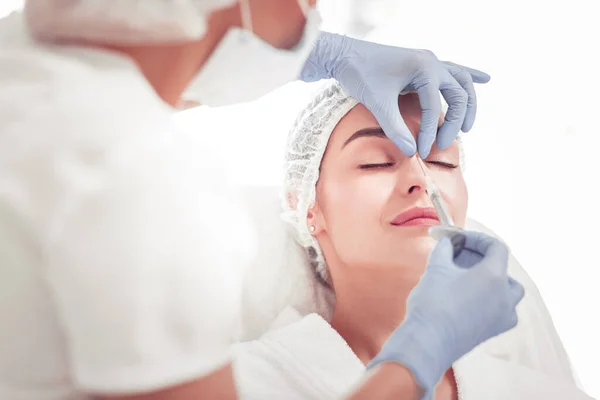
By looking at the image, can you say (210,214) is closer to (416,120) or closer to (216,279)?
(216,279)

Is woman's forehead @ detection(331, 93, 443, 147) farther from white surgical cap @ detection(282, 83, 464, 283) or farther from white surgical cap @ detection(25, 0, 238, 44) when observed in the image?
white surgical cap @ detection(25, 0, 238, 44)

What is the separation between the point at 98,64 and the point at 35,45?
0.09 m

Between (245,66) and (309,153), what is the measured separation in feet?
2.54

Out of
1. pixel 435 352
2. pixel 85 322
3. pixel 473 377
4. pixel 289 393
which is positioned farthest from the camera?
pixel 473 377

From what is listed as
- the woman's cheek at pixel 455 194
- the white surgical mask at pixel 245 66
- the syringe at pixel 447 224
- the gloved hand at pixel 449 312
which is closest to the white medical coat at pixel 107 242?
the white surgical mask at pixel 245 66

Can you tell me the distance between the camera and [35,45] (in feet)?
2.30

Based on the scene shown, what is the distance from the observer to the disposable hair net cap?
5.22 ft

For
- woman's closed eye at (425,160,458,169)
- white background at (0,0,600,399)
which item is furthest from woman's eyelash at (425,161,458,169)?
white background at (0,0,600,399)

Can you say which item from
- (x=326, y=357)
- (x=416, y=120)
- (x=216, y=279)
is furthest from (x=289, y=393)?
(x=216, y=279)

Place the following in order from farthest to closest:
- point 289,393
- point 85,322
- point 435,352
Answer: point 289,393, point 435,352, point 85,322

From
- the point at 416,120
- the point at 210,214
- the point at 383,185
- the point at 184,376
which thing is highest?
the point at 210,214

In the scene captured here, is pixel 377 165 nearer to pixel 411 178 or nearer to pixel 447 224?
pixel 411 178

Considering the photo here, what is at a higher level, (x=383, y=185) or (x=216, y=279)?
(x=216, y=279)

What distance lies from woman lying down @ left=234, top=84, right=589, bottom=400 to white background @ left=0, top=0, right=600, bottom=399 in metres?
0.49
